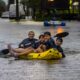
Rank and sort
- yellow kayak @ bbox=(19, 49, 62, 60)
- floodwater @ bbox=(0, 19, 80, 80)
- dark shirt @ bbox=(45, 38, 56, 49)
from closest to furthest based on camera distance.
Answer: floodwater @ bbox=(0, 19, 80, 80), yellow kayak @ bbox=(19, 49, 62, 60), dark shirt @ bbox=(45, 38, 56, 49)

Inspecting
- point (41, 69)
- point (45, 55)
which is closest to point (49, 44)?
point (45, 55)

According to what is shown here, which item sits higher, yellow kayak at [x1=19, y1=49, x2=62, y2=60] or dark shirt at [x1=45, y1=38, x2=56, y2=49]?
dark shirt at [x1=45, y1=38, x2=56, y2=49]

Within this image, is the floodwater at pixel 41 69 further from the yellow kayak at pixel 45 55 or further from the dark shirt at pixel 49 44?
the dark shirt at pixel 49 44

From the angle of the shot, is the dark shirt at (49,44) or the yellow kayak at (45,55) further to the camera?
the dark shirt at (49,44)

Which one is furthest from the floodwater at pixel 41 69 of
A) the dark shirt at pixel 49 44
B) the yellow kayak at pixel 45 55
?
the dark shirt at pixel 49 44

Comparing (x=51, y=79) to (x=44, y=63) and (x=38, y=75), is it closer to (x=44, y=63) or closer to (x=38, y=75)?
(x=38, y=75)

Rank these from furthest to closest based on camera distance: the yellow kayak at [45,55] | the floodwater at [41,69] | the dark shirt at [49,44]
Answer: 1. the dark shirt at [49,44]
2. the yellow kayak at [45,55]
3. the floodwater at [41,69]

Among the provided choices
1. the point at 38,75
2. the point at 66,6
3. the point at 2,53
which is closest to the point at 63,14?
the point at 66,6

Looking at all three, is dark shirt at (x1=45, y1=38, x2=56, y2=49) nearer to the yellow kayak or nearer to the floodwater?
the yellow kayak

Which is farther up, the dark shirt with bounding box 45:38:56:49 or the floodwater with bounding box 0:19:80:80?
the dark shirt with bounding box 45:38:56:49

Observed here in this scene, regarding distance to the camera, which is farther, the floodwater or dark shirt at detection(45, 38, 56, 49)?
dark shirt at detection(45, 38, 56, 49)

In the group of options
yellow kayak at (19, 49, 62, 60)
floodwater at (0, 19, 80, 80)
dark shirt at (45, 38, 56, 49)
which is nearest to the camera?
floodwater at (0, 19, 80, 80)

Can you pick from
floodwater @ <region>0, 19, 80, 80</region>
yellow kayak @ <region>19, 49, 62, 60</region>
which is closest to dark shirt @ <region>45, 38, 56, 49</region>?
yellow kayak @ <region>19, 49, 62, 60</region>

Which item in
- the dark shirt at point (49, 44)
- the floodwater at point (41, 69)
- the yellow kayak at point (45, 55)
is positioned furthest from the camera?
the dark shirt at point (49, 44)
